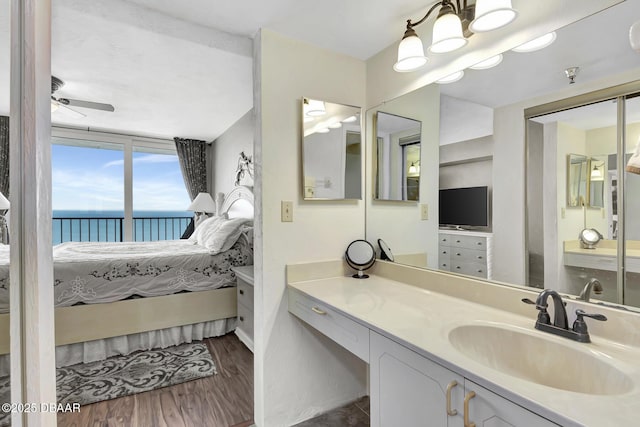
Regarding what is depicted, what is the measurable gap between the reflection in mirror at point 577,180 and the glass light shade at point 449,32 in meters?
0.66

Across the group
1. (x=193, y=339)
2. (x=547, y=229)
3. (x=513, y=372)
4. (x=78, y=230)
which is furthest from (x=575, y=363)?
(x=78, y=230)

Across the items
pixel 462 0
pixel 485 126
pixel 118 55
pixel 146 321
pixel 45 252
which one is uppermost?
pixel 118 55

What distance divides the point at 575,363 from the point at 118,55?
3036mm

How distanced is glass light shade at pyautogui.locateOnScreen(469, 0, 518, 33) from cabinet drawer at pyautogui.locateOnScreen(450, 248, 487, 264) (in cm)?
96

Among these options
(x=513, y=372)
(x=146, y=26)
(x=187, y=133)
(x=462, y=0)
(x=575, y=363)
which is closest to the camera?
(x=575, y=363)

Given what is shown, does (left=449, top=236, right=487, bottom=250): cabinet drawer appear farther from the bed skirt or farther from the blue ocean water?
the blue ocean water

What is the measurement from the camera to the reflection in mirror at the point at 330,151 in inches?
71.6

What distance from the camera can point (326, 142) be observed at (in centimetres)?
189

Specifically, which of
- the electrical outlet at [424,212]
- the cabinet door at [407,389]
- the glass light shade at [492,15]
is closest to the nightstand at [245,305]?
the electrical outlet at [424,212]

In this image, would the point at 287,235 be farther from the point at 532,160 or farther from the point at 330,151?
the point at 532,160

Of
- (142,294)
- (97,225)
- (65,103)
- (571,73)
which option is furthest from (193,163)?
(571,73)

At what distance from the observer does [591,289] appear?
43.3 inches

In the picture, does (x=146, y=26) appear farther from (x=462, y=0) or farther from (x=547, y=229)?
(x=547, y=229)

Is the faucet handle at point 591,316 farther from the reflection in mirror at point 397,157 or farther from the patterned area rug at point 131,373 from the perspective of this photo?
the patterned area rug at point 131,373
